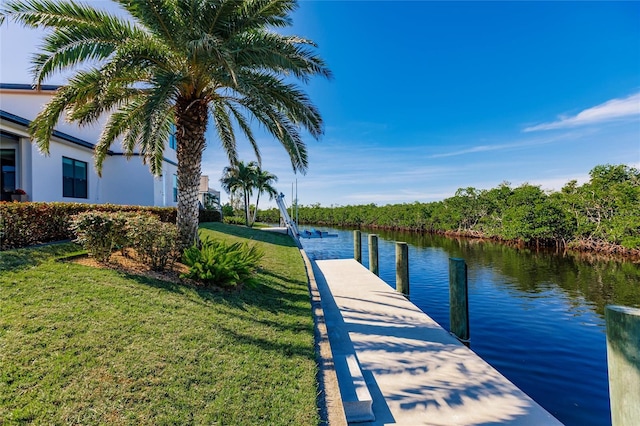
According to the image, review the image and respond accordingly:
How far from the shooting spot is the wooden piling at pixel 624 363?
Answer: 3.37 meters

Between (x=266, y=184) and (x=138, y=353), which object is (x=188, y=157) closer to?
(x=138, y=353)

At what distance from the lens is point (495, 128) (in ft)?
94.9

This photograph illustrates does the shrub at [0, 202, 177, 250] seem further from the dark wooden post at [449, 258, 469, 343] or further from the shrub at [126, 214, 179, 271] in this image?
the dark wooden post at [449, 258, 469, 343]

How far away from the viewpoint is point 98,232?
6.48 metres

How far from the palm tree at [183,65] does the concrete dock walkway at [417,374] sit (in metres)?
4.74

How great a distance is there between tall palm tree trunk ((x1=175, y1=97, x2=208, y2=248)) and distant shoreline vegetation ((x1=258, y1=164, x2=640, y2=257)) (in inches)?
1113

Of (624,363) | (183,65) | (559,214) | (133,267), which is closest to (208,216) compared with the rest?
(183,65)

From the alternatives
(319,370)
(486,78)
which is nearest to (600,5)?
(486,78)

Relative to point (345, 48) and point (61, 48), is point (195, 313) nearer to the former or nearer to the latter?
point (61, 48)

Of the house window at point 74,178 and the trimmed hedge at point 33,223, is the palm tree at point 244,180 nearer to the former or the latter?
the house window at point 74,178

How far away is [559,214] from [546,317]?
73.9 ft

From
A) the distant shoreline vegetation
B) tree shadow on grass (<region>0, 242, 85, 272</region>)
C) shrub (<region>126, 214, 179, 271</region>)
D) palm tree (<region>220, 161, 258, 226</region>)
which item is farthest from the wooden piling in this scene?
palm tree (<region>220, 161, 258, 226</region>)

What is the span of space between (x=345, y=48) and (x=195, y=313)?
14.6 m

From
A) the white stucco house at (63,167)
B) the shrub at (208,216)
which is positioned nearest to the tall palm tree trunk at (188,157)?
the white stucco house at (63,167)
